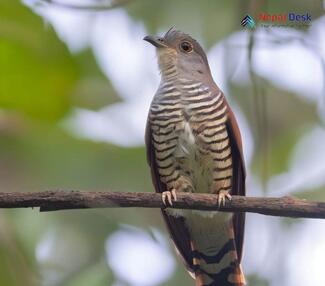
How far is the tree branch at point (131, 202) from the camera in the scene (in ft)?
8.30

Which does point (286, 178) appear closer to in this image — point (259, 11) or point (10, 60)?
point (259, 11)

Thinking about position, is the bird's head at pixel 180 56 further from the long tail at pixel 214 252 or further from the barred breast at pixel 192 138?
the long tail at pixel 214 252

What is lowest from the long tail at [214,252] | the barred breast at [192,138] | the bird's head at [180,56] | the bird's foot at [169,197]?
the long tail at [214,252]

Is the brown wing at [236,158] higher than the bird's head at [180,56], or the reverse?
the bird's head at [180,56]

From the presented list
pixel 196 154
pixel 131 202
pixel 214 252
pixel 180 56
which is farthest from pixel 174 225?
pixel 131 202

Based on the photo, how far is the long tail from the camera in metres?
4.07

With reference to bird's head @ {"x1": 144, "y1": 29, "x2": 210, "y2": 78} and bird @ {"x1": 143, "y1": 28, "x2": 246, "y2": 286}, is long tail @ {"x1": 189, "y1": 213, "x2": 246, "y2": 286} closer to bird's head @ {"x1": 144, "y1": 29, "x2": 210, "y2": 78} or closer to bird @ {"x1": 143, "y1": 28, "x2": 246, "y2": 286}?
bird @ {"x1": 143, "y1": 28, "x2": 246, "y2": 286}

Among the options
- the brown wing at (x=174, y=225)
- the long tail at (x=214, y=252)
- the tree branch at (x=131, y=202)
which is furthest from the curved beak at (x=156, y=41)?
the tree branch at (x=131, y=202)

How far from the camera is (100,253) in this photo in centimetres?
395

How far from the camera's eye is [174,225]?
4086 millimetres

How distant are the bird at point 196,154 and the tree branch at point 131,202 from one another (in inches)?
35.2

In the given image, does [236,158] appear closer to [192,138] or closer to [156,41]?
[192,138]

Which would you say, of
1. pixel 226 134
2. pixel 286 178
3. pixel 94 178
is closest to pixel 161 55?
pixel 226 134

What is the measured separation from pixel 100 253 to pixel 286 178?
131cm
